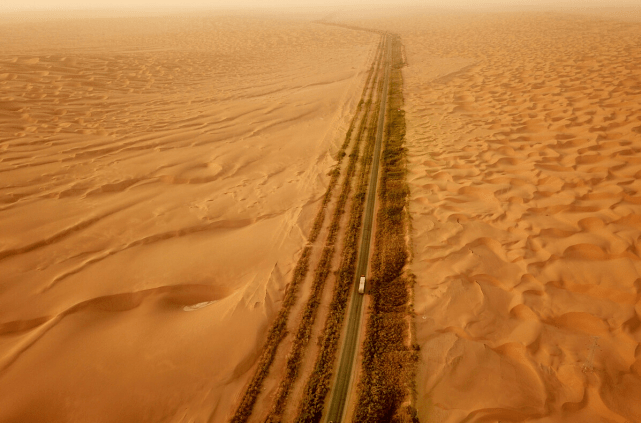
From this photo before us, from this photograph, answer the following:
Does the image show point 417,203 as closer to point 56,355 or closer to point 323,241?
point 323,241

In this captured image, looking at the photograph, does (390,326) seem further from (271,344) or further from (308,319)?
(271,344)

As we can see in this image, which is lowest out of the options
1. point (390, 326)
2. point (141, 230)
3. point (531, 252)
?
point (390, 326)

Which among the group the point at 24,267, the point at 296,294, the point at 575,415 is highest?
the point at 24,267

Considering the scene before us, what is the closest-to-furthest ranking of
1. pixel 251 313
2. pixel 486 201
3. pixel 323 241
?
pixel 251 313 < pixel 323 241 < pixel 486 201

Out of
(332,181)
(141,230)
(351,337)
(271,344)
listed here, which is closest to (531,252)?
(351,337)

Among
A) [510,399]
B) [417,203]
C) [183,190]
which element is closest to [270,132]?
[183,190]

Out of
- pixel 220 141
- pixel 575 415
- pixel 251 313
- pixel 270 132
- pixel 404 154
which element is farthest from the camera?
pixel 270 132

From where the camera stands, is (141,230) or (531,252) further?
(141,230)

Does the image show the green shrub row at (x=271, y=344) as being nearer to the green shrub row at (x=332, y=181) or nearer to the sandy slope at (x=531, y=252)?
the green shrub row at (x=332, y=181)

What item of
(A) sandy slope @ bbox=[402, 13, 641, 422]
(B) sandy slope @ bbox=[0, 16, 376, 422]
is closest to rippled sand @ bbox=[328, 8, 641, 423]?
(A) sandy slope @ bbox=[402, 13, 641, 422]
